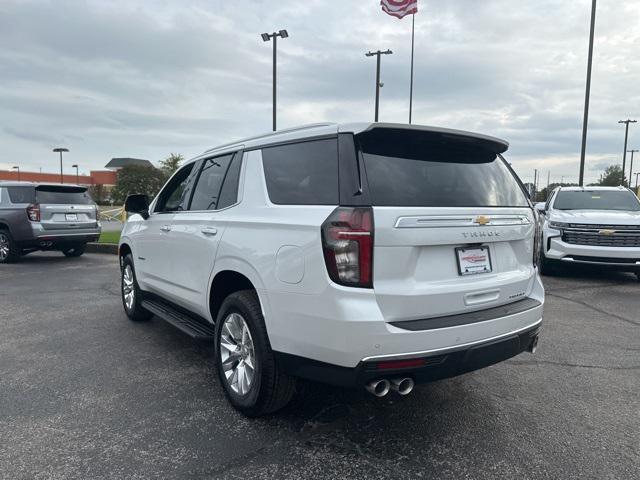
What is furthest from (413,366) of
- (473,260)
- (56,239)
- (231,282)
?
(56,239)

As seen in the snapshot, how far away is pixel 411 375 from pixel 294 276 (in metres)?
0.83

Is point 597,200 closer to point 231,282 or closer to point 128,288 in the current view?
point 231,282

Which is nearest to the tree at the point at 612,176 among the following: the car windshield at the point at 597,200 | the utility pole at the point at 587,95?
the utility pole at the point at 587,95

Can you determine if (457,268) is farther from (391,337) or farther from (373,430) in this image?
(373,430)

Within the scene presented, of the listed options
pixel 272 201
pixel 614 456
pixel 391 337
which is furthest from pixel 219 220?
pixel 614 456

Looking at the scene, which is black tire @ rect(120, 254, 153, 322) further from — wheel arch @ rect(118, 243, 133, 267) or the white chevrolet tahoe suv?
the white chevrolet tahoe suv

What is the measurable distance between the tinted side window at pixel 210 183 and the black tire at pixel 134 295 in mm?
1772

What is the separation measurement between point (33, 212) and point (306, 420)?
32.6 ft

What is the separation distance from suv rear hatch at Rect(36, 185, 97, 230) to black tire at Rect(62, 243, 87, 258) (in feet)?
2.27

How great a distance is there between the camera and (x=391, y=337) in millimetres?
2473

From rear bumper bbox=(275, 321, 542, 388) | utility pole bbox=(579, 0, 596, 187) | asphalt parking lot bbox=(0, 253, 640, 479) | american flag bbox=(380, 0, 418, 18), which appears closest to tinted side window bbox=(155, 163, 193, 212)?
asphalt parking lot bbox=(0, 253, 640, 479)

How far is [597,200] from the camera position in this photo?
9500mm

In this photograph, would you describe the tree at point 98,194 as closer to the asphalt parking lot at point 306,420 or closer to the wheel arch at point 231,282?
the asphalt parking lot at point 306,420

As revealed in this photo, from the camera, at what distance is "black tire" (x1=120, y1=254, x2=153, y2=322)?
5480 millimetres
